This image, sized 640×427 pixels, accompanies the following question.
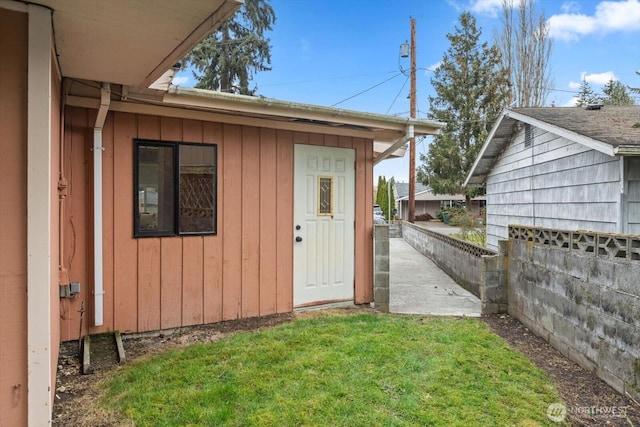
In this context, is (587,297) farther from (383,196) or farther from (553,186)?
(383,196)

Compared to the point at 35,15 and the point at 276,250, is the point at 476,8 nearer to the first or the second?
the point at 276,250

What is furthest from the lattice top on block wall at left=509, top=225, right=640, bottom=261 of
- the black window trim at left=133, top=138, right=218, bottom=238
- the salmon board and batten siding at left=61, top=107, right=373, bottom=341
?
the black window trim at left=133, top=138, right=218, bottom=238

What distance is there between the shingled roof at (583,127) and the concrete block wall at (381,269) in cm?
277

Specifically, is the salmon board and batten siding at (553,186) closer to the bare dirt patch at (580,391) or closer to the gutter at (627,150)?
the gutter at (627,150)

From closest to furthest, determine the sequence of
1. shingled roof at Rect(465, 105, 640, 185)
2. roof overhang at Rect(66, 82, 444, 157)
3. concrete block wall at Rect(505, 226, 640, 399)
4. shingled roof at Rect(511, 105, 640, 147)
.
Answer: concrete block wall at Rect(505, 226, 640, 399) < roof overhang at Rect(66, 82, 444, 157) < shingled roof at Rect(465, 105, 640, 185) < shingled roof at Rect(511, 105, 640, 147)

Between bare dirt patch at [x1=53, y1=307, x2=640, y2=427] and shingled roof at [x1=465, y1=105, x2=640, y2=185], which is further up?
shingled roof at [x1=465, y1=105, x2=640, y2=185]

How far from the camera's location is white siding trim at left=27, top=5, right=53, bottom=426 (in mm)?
1988

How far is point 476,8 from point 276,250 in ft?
74.0

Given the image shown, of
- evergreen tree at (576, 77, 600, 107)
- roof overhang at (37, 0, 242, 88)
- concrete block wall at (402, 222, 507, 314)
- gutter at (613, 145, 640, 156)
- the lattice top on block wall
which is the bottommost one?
concrete block wall at (402, 222, 507, 314)

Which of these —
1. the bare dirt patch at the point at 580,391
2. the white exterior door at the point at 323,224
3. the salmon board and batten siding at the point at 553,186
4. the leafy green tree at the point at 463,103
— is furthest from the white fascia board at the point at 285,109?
the leafy green tree at the point at 463,103

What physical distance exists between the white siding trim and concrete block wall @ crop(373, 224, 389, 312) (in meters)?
3.63

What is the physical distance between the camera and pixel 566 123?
609 cm

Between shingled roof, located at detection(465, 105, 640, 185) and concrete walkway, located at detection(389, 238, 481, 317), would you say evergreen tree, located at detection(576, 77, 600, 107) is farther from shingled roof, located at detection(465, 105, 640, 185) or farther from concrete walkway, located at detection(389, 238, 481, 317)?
concrete walkway, located at detection(389, 238, 481, 317)

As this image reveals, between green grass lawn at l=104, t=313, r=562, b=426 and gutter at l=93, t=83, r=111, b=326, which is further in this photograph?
gutter at l=93, t=83, r=111, b=326
